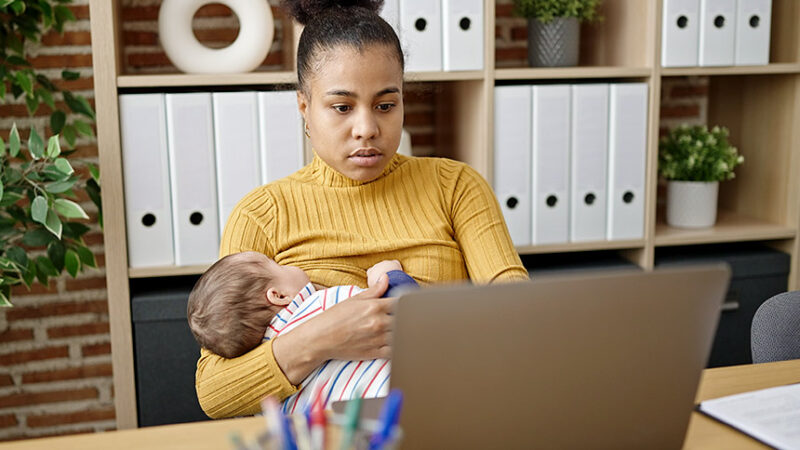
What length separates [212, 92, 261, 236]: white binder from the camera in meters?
2.15

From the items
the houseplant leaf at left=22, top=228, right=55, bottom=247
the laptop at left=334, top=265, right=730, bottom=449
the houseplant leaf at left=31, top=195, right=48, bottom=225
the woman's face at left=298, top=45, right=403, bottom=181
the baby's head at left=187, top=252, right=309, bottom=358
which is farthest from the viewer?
the houseplant leaf at left=22, top=228, right=55, bottom=247

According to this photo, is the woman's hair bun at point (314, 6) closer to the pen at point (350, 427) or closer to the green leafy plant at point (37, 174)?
the green leafy plant at point (37, 174)

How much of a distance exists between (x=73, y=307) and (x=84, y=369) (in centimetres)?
21

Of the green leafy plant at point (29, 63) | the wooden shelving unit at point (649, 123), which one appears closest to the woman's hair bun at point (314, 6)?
the wooden shelving unit at point (649, 123)

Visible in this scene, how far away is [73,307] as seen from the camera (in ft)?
8.27

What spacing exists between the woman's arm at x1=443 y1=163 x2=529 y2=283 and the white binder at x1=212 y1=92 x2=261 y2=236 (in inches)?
29.8

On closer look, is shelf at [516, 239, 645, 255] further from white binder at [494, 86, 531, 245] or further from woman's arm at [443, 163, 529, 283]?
woman's arm at [443, 163, 529, 283]

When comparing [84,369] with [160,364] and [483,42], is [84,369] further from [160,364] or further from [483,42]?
[483,42]

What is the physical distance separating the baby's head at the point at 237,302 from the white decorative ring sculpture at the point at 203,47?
3.17 feet

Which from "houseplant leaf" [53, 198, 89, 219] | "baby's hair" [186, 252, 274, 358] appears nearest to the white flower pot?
Answer: "baby's hair" [186, 252, 274, 358]

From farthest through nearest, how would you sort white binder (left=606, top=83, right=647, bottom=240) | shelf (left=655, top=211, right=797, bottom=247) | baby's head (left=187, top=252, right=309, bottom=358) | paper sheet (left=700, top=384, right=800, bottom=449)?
shelf (left=655, top=211, right=797, bottom=247)
white binder (left=606, top=83, right=647, bottom=240)
baby's head (left=187, top=252, right=309, bottom=358)
paper sheet (left=700, top=384, right=800, bottom=449)

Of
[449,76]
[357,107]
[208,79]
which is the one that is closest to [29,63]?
[208,79]

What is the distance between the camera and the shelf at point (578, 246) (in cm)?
240

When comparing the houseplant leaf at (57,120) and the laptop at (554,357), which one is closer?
the laptop at (554,357)
